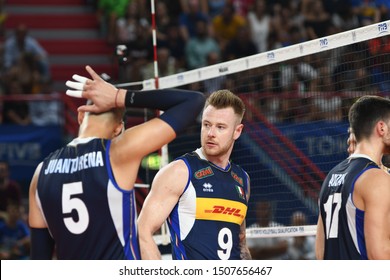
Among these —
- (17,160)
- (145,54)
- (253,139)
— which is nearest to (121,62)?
(253,139)

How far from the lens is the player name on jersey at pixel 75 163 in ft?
17.2

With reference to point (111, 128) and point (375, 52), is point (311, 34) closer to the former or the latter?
point (375, 52)

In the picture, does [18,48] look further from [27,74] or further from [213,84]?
[213,84]

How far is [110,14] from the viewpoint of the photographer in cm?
1912

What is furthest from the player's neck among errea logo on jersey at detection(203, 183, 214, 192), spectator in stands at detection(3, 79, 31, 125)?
spectator in stands at detection(3, 79, 31, 125)

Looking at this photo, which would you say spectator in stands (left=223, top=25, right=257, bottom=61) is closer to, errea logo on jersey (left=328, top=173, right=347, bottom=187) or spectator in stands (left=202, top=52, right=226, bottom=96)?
spectator in stands (left=202, top=52, right=226, bottom=96)

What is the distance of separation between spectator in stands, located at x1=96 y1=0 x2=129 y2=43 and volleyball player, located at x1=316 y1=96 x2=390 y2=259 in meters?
12.6

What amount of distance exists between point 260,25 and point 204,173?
11.9 metres

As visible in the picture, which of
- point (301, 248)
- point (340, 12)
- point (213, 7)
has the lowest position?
point (301, 248)

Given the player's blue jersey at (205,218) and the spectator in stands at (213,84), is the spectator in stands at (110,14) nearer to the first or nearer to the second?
the spectator in stands at (213,84)

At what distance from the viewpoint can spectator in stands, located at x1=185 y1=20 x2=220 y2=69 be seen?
58.0 feet

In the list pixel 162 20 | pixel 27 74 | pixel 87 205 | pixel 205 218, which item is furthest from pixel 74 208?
pixel 162 20

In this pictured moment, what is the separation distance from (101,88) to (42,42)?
596 inches

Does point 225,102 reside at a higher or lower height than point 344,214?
higher
